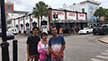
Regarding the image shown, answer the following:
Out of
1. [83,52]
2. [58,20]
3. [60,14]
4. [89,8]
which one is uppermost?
[89,8]

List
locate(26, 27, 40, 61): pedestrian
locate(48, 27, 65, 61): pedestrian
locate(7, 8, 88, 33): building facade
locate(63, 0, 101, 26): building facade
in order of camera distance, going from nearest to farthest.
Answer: locate(48, 27, 65, 61): pedestrian < locate(26, 27, 40, 61): pedestrian < locate(7, 8, 88, 33): building facade < locate(63, 0, 101, 26): building facade

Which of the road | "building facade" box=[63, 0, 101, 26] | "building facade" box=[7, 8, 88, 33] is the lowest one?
the road

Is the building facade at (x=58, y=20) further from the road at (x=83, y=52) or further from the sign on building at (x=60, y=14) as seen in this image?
the road at (x=83, y=52)

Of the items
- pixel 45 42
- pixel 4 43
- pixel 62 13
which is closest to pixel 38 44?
pixel 45 42

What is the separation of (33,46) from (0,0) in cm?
209

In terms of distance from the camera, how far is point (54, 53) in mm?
3180

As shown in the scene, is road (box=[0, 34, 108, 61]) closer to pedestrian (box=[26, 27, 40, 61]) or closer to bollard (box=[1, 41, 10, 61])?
bollard (box=[1, 41, 10, 61])

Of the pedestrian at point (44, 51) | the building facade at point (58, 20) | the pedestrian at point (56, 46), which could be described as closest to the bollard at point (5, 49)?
the pedestrian at point (44, 51)

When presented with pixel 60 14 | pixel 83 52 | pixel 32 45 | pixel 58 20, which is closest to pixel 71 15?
pixel 60 14

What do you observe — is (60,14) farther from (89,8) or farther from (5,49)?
(5,49)

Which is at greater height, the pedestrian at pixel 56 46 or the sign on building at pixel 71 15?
the sign on building at pixel 71 15

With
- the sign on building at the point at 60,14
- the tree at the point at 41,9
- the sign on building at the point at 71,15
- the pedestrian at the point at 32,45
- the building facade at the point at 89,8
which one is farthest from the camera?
the building facade at the point at 89,8

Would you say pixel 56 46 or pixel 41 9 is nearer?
pixel 56 46

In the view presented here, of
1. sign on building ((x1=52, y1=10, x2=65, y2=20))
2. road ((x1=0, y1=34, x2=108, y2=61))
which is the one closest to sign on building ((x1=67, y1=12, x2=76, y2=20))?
sign on building ((x1=52, y1=10, x2=65, y2=20))
